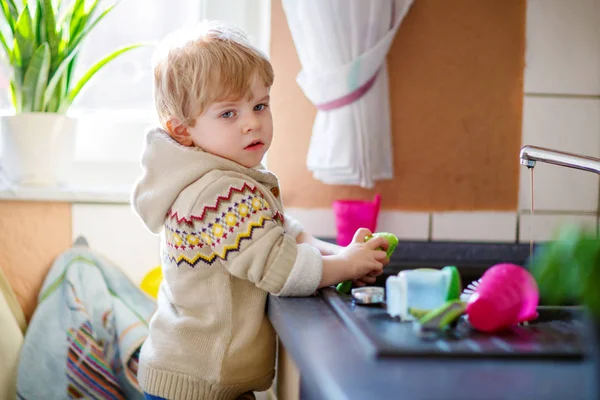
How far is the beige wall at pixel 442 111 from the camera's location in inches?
67.5

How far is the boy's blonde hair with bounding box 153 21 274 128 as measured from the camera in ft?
3.52

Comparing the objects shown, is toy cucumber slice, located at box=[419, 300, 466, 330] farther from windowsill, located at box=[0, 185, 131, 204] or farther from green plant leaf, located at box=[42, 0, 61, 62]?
green plant leaf, located at box=[42, 0, 61, 62]

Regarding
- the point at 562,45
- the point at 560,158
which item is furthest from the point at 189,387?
the point at 562,45

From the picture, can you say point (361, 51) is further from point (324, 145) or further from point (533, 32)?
point (533, 32)

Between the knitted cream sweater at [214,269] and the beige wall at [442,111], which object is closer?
the knitted cream sweater at [214,269]

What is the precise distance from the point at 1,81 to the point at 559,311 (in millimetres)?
1431

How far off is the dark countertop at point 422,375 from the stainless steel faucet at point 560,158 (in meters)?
0.56

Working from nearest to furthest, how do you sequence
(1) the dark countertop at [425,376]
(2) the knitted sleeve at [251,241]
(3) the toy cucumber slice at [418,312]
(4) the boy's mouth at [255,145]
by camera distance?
1. (1) the dark countertop at [425,376]
2. (3) the toy cucumber slice at [418,312]
3. (2) the knitted sleeve at [251,241]
4. (4) the boy's mouth at [255,145]

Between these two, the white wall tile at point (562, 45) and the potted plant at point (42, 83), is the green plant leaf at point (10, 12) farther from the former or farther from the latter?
the white wall tile at point (562, 45)

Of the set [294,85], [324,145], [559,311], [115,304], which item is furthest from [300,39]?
[559,311]

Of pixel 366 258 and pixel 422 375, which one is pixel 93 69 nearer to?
pixel 366 258

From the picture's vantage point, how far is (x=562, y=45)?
1.74 meters

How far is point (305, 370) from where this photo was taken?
70 cm

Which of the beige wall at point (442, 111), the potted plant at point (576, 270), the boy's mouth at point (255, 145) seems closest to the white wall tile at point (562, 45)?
the beige wall at point (442, 111)
